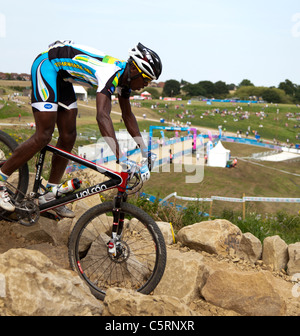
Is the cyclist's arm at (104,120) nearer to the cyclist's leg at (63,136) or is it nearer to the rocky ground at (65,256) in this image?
the cyclist's leg at (63,136)

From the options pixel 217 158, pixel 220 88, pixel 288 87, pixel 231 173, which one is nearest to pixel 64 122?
pixel 231 173

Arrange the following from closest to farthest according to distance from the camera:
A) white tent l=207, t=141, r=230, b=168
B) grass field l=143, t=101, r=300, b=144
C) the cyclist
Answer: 1. the cyclist
2. white tent l=207, t=141, r=230, b=168
3. grass field l=143, t=101, r=300, b=144

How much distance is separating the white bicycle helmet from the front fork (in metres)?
1.28

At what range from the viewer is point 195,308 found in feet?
12.4

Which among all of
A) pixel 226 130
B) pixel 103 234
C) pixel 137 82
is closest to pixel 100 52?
pixel 137 82

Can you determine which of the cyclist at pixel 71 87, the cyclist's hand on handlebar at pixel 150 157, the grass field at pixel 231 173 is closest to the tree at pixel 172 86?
the grass field at pixel 231 173

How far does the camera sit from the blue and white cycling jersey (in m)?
3.64

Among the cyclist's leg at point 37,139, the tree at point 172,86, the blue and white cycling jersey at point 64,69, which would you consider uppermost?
the tree at point 172,86

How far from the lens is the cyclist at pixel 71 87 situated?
11.5ft

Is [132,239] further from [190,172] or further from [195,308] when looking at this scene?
[190,172]

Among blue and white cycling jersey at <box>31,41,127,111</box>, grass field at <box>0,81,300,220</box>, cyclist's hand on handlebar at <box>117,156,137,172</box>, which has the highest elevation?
blue and white cycling jersey at <box>31,41,127,111</box>

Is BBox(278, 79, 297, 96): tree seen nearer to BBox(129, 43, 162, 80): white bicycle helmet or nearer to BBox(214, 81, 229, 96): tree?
BBox(214, 81, 229, 96): tree

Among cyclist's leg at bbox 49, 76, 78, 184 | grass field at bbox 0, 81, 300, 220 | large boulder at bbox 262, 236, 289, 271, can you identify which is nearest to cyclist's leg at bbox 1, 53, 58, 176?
cyclist's leg at bbox 49, 76, 78, 184
